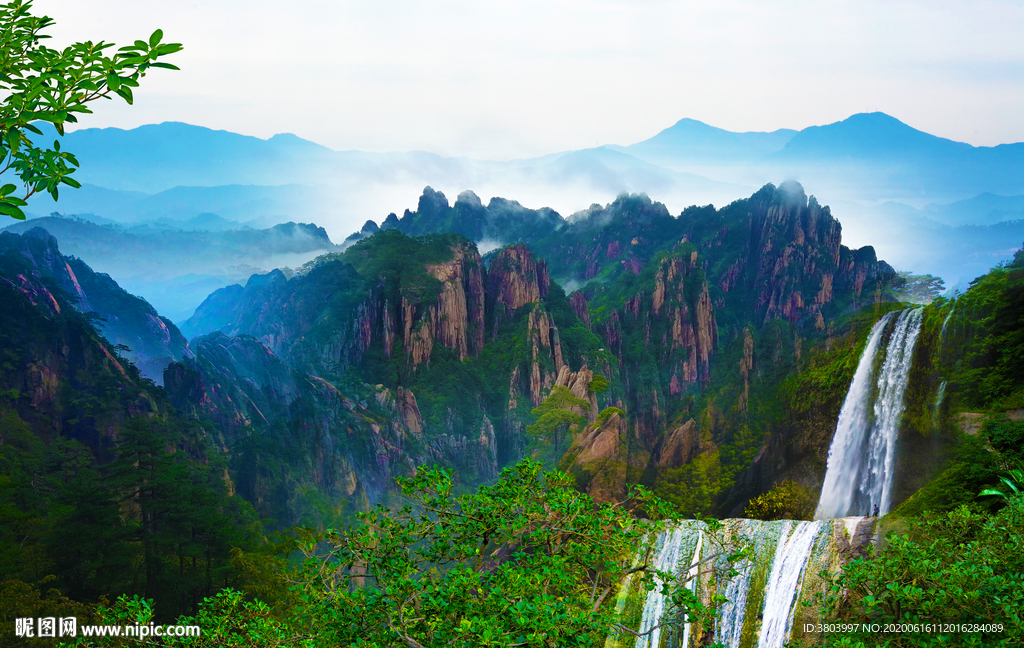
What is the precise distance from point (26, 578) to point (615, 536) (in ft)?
71.6

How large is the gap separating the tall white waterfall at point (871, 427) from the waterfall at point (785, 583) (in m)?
5.18

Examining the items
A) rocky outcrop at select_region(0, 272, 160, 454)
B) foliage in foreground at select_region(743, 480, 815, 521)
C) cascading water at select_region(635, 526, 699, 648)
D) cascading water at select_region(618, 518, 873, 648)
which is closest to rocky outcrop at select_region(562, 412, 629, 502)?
foliage in foreground at select_region(743, 480, 815, 521)

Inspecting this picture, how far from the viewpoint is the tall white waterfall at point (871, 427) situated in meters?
24.1

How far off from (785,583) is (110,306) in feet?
165

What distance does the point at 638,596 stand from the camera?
22078 millimetres

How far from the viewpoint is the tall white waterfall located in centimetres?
2412

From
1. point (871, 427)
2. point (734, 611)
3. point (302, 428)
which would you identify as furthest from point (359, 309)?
point (734, 611)

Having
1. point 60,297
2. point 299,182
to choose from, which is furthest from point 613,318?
point 60,297

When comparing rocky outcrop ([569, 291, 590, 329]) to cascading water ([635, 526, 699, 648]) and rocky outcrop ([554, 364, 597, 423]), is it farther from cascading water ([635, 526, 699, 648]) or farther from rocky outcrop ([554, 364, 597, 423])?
cascading water ([635, 526, 699, 648])

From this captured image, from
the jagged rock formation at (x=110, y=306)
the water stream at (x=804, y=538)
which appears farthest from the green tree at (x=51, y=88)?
the jagged rock formation at (x=110, y=306)

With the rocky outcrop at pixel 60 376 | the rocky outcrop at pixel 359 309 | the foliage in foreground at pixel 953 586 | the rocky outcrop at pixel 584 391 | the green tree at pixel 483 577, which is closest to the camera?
the foliage in foreground at pixel 953 586

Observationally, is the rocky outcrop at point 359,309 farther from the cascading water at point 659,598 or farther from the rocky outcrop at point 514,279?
the cascading water at point 659,598

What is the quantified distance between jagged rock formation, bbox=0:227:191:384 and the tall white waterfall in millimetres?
43300

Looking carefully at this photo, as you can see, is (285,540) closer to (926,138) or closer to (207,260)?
(207,260)
